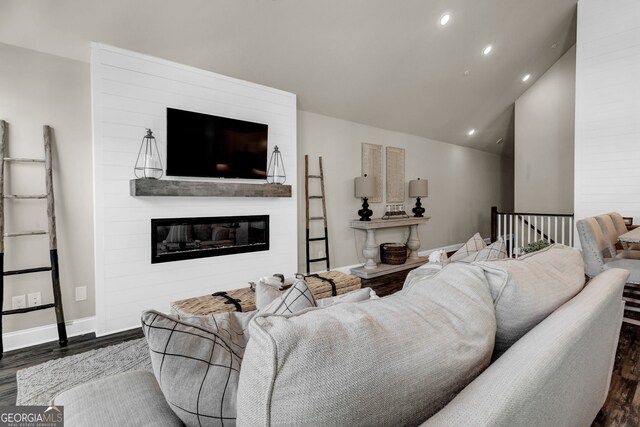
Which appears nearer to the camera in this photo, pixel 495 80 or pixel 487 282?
pixel 487 282

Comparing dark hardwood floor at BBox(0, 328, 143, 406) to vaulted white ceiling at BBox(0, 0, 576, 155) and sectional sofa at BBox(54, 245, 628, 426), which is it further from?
vaulted white ceiling at BBox(0, 0, 576, 155)

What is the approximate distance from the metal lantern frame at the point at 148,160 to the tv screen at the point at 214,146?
0.13 m

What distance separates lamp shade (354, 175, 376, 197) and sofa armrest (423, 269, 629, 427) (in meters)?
3.77

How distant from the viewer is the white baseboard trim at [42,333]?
103 inches

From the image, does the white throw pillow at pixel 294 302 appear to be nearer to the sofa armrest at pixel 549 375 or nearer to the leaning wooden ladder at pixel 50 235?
the sofa armrest at pixel 549 375

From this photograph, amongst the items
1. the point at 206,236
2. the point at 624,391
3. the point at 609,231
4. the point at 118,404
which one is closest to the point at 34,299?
the point at 206,236

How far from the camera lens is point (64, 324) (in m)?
2.71

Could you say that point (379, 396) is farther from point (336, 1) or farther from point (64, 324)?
point (336, 1)

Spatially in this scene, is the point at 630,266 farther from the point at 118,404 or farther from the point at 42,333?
the point at 42,333

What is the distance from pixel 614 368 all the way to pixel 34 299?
172 inches

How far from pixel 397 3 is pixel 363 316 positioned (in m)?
3.80

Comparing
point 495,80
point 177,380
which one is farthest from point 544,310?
point 495,80

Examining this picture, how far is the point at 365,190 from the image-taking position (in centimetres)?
500

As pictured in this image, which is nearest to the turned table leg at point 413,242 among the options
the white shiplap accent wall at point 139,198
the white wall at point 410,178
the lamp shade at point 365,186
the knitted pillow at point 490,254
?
the white wall at point 410,178
